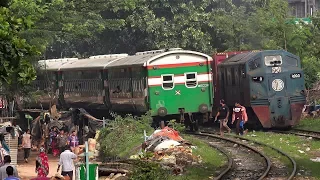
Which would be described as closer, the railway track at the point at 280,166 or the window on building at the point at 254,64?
the railway track at the point at 280,166

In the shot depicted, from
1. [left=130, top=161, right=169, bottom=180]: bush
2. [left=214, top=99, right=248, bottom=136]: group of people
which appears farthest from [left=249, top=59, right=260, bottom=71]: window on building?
[left=130, top=161, right=169, bottom=180]: bush

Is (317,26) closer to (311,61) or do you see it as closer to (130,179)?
(311,61)

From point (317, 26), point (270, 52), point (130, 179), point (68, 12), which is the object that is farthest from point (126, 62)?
point (317, 26)

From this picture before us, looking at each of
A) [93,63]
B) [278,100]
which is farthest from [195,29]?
[278,100]

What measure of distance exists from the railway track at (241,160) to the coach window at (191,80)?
2.88 metres

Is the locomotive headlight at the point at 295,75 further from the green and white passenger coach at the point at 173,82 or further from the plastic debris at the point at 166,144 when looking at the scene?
the plastic debris at the point at 166,144

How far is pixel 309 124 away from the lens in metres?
31.0

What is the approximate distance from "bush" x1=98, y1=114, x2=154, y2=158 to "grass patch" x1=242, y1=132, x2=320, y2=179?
12.6 feet

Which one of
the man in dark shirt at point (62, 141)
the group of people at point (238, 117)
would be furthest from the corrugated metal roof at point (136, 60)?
the man in dark shirt at point (62, 141)

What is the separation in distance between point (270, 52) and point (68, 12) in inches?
317

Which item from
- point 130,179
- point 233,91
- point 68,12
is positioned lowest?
point 130,179

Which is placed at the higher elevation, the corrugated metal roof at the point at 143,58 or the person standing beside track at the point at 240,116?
the corrugated metal roof at the point at 143,58

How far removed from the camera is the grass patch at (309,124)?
2985 cm

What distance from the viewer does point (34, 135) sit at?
31.2 meters
